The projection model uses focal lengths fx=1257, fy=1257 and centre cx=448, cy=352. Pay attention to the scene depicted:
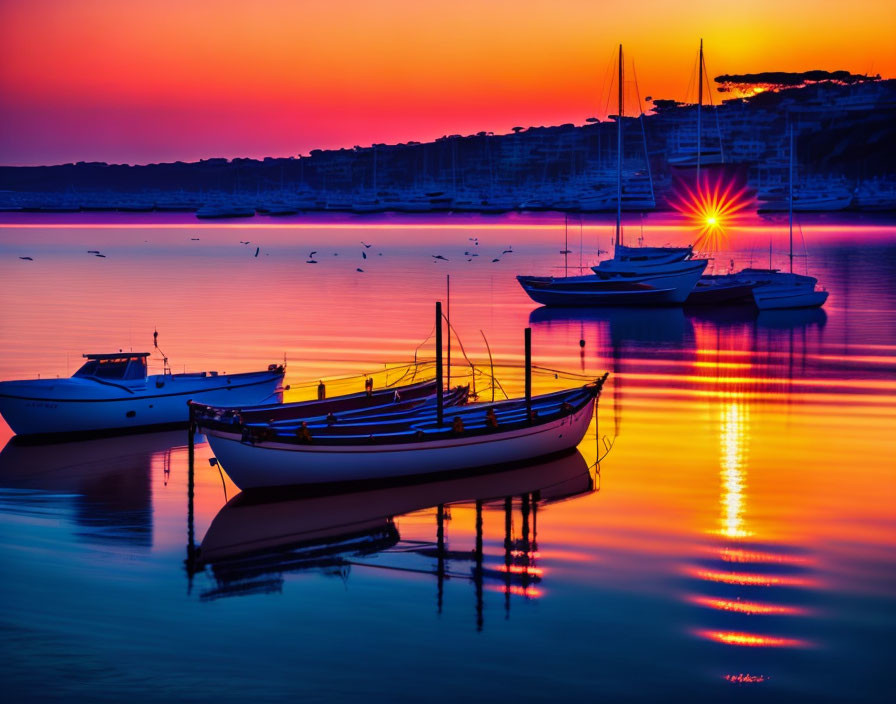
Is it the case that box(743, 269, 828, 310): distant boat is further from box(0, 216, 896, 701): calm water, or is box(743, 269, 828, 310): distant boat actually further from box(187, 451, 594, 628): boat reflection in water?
box(187, 451, 594, 628): boat reflection in water

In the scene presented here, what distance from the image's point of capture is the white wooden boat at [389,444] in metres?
26.8

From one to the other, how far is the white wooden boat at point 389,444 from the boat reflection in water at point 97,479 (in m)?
2.34

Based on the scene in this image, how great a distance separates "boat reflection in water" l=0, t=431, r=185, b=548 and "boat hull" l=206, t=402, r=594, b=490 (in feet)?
6.99

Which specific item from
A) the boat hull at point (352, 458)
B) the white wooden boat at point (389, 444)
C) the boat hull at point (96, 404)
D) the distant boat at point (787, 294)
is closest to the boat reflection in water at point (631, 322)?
the distant boat at point (787, 294)

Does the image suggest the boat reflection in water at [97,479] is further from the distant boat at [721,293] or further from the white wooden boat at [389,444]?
the distant boat at [721,293]

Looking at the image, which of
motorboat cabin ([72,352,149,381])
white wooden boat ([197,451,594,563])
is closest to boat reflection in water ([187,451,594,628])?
white wooden boat ([197,451,594,563])

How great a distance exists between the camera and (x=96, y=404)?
33375mm

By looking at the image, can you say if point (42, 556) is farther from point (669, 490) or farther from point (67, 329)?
point (67, 329)

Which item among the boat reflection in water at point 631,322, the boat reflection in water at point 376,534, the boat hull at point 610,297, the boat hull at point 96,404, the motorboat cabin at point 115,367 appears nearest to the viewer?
the boat reflection in water at point 376,534

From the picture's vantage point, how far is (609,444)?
1283 inches

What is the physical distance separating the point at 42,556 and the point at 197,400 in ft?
42.1

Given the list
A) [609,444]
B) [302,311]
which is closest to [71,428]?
[609,444]

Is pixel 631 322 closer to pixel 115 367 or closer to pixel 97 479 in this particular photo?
pixel 115 367

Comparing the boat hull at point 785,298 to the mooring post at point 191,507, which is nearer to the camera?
the mooring post at point 191,507
